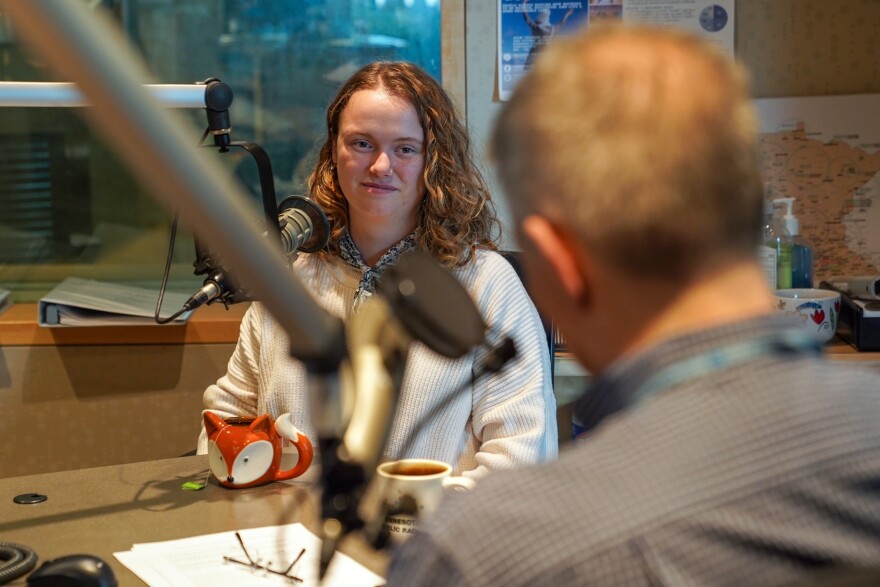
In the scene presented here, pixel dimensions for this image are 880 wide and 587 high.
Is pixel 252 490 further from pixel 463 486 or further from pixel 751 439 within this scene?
pixel 751 439

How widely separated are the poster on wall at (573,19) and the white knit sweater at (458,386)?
688 millimetres

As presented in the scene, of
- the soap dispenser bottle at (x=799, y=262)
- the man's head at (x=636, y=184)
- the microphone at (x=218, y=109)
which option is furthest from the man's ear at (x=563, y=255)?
the soap dispenser bottle at (x=799, y=262)

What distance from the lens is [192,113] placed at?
2.74 meters

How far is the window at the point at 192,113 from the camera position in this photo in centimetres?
269

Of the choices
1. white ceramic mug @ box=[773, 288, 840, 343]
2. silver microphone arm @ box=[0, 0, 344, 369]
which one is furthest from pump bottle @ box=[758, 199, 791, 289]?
silver microphone arm @ box=[0, 0, 344, 369]

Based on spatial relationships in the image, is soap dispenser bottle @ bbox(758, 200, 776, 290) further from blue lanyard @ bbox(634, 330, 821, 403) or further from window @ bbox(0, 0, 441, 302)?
blue lanyard @ bbox(634, 330, 821, 403)

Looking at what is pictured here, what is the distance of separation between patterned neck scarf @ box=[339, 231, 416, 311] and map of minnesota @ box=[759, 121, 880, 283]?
979mm

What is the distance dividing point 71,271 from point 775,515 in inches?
99.4

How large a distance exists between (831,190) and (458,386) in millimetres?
1169

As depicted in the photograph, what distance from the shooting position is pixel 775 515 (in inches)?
23.9

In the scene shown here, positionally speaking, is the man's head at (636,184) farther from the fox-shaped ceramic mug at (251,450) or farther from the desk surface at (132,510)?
the fox-shaped ceramic mug at (251,450)

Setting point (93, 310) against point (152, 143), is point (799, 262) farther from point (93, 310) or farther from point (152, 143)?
point (152, 143)

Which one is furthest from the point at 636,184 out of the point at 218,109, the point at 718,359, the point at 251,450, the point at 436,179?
the point at 436,179

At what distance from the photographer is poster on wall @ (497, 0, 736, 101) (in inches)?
96.7
